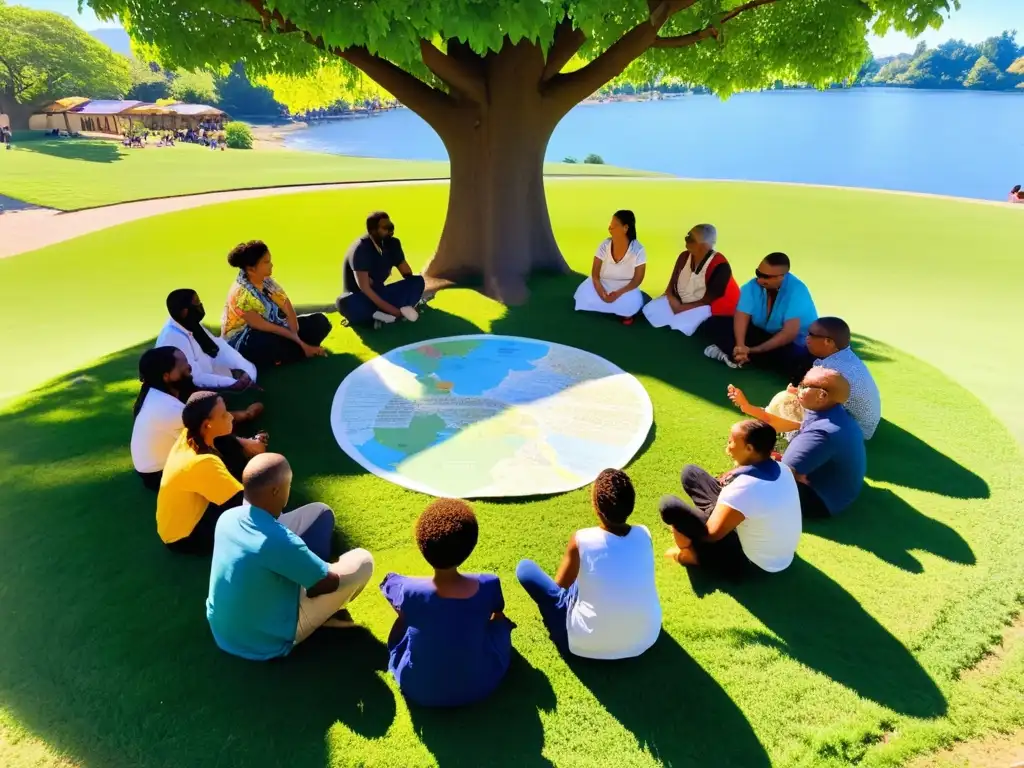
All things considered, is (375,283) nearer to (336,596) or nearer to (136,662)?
(336,596)

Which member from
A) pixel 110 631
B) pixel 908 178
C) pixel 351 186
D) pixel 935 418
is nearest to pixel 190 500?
pixel 110 631

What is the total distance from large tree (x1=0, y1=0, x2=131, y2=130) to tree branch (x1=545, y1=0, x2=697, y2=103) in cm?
5068

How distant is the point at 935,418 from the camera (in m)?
6.56

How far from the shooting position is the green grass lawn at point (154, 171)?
20.1 m

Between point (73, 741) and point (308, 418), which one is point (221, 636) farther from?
point (308, 418)

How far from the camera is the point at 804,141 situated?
5756cm

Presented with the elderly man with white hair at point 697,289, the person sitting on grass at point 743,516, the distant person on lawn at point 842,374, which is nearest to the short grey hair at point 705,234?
the elderly man with white hair at point 697,289

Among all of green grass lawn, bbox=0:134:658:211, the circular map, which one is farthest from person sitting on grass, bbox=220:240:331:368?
green grass lawn, bbox=0:134:658:211

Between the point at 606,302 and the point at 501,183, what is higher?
the point at 501,183

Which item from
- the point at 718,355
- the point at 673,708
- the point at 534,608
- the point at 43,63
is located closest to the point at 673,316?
the point at 718,355

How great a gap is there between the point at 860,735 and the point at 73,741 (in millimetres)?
4016

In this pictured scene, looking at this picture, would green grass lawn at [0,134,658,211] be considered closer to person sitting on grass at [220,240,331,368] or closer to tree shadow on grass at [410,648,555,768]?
person sitting on grass at [220,240,331,368]

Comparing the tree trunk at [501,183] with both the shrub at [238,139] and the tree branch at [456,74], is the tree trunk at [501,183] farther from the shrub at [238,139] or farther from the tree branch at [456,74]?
the shrub at [238,139]

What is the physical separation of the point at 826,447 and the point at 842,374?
0.83 meters
